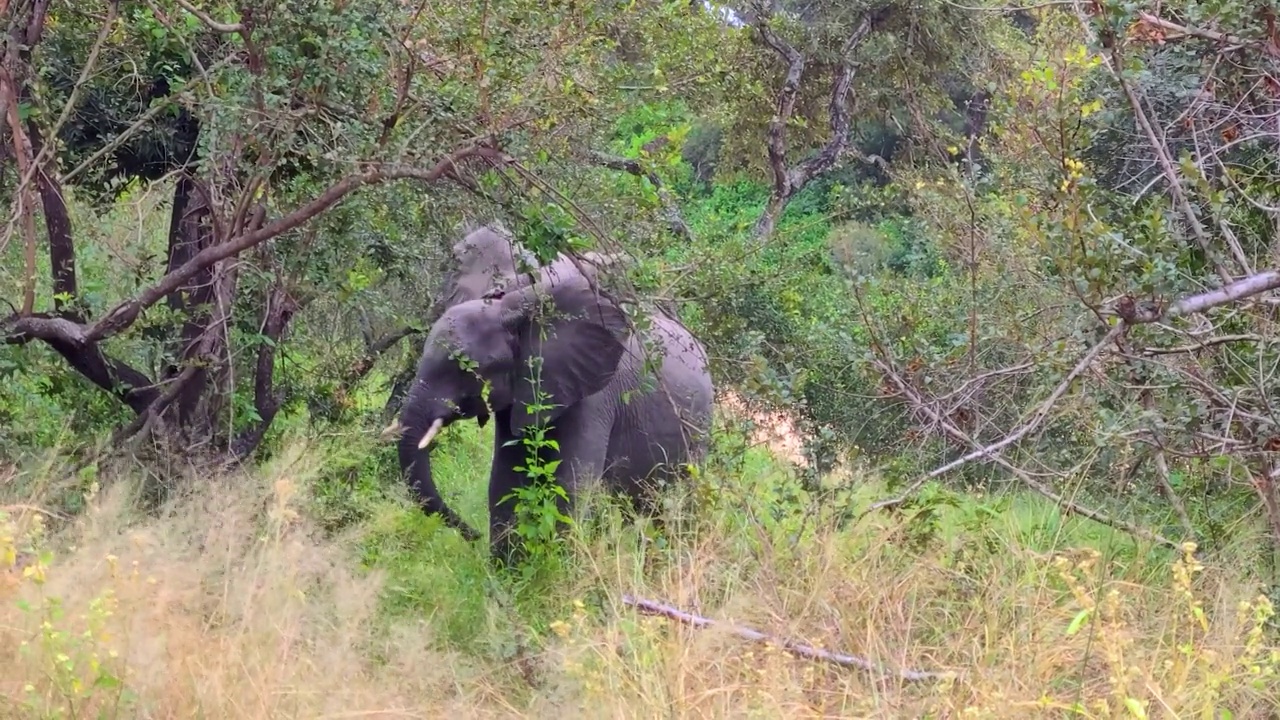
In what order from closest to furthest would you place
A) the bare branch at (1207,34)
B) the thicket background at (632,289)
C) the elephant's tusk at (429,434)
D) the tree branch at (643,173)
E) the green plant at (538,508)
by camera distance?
1. the thicket background at (632,289)
2. the bare branch at (1207,34)
3. the green plant at (538,508)
4. the tree branch at (643,173)
5. the elephant's tusk at (429,434)

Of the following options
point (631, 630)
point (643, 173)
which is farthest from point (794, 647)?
point (643, 173)

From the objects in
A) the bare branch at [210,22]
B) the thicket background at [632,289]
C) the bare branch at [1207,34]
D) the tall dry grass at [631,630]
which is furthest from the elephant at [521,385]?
the bare branch at [1207,34]

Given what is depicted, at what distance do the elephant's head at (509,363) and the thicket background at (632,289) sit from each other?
0.37m

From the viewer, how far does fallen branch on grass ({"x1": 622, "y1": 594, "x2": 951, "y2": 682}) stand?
386 centimetres

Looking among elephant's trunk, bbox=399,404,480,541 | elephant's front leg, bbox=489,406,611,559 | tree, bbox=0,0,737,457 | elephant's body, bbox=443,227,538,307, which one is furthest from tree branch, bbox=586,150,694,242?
elephant's trunk, bbox=399,404,480,541

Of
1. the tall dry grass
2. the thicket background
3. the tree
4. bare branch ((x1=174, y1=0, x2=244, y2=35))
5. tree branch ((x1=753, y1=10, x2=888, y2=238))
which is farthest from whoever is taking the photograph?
tree branch ((x1=753, y1=10, x2=888, y2=238))

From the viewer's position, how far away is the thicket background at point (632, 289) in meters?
3.67

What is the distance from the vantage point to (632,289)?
480 cm

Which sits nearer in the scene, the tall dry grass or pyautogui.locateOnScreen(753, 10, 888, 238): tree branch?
the tall dry grass

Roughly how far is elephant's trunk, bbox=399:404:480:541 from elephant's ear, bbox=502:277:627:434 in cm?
42

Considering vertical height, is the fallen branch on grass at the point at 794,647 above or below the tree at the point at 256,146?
below

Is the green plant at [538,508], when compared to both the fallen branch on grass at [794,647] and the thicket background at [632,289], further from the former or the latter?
the fallen branch on grass at [794,647]

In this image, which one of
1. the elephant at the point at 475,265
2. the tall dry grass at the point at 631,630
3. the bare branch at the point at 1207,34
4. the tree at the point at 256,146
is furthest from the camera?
the elephant at the point at 475,265

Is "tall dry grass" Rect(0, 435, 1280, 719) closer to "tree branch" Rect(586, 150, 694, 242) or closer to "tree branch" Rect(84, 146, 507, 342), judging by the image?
"tree branch" Rect(84, 146, 507, 342)
